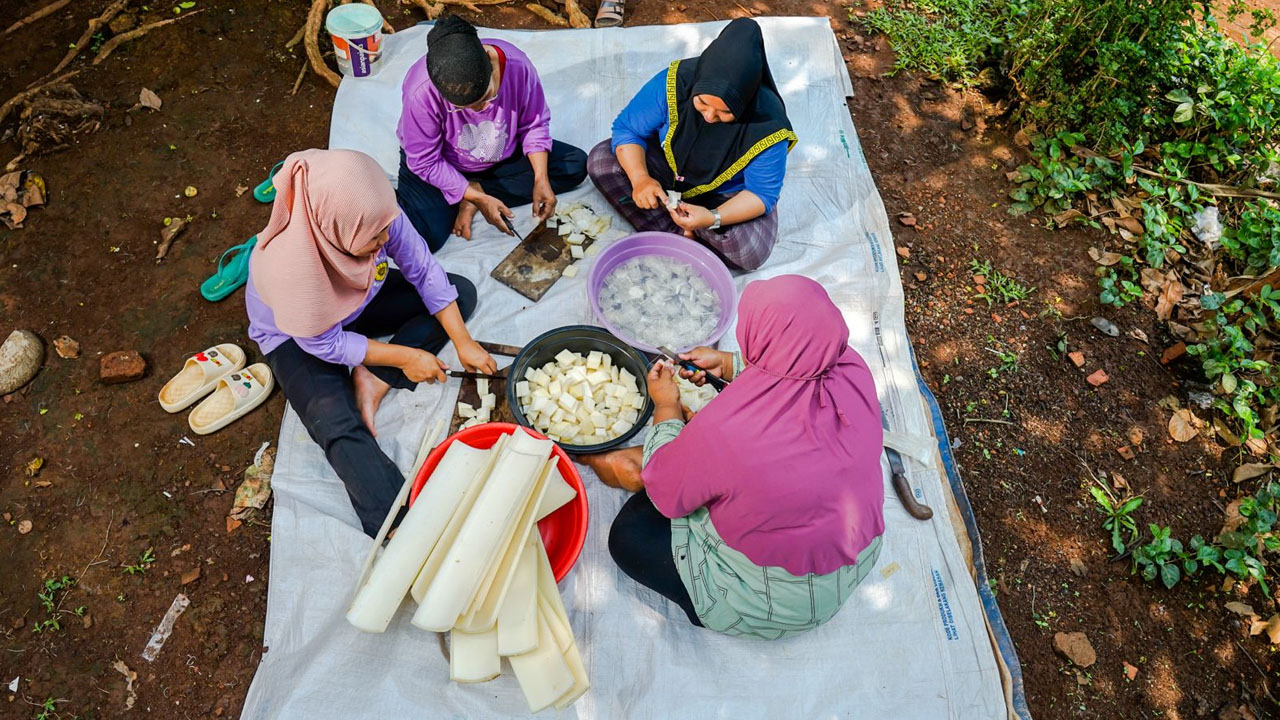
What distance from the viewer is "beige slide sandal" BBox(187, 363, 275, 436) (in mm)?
2791

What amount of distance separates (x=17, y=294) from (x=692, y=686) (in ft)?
11.2

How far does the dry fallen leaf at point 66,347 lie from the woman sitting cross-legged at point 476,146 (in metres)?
1.53

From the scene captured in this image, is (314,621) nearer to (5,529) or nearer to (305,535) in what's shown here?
(305,535)

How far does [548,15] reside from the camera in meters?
4.29

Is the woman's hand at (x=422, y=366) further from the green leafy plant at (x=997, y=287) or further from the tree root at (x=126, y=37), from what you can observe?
the tree root at (x=126, y=37)

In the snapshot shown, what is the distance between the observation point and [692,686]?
234 cm

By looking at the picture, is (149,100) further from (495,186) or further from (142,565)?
(142,565)

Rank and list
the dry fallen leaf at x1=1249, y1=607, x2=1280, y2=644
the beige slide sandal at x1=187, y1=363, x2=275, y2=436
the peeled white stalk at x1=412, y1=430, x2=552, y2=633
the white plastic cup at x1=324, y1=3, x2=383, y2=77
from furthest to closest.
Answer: the white plastic cup at x1=324, y1=3, x2=383, y2=77
the beige slide sandal at x1=187, y1=363, x2=275, y2=436
the dry fallen leaf at x1=1249, y1=607, x2=1280, y2=644
the peeled white stalk at x1=412, y1=430, x2=552, y2=633

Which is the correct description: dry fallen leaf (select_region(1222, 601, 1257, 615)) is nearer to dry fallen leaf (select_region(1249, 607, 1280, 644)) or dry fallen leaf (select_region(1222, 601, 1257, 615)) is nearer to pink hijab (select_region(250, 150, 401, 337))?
dry fallen leaf (select_region(1249, 607, 1280, 644))

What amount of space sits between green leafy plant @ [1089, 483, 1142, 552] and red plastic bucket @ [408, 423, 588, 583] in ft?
7.22

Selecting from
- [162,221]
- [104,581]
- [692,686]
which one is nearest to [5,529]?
[104,581]

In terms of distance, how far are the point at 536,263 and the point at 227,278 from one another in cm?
138

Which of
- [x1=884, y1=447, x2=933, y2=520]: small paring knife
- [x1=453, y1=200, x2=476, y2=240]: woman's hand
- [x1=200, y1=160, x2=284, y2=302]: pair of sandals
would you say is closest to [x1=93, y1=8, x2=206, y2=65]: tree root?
[x1=200, y1=160, x2=284, y2=302]: pair of sandals

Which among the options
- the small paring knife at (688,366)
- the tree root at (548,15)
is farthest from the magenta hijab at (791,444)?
the tree root at (548,15)
